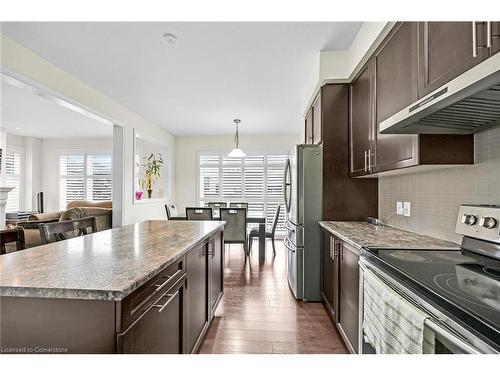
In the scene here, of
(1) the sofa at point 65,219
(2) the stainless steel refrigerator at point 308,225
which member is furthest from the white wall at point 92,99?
(2) the stainless steel refrigerator at point 308,225

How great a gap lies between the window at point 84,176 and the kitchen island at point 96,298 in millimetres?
6576

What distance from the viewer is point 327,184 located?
9.50 feet

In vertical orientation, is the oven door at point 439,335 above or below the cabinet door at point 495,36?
below

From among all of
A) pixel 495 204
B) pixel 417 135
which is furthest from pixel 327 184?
pixel 495 204

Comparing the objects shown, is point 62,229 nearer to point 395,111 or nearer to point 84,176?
→ point 395,111

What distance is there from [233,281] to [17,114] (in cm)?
511

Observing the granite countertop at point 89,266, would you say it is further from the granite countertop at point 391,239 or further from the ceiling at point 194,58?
the ceiling at point 194,58

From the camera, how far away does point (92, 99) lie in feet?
12.6

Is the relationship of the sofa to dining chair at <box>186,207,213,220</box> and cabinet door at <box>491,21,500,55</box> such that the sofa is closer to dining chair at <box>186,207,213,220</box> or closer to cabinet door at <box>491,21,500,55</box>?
dining chair at <box>186,207,213,220</box>

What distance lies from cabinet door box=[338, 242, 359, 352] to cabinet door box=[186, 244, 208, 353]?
100 centimetres

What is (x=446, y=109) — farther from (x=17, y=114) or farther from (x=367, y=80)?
(x=17, y=114)

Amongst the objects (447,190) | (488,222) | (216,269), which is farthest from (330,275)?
(488,222)

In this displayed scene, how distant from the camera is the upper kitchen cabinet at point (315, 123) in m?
3.03

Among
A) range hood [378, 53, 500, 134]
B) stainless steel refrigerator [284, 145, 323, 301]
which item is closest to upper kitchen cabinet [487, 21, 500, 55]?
range hood [378, 53, 500, 134]
